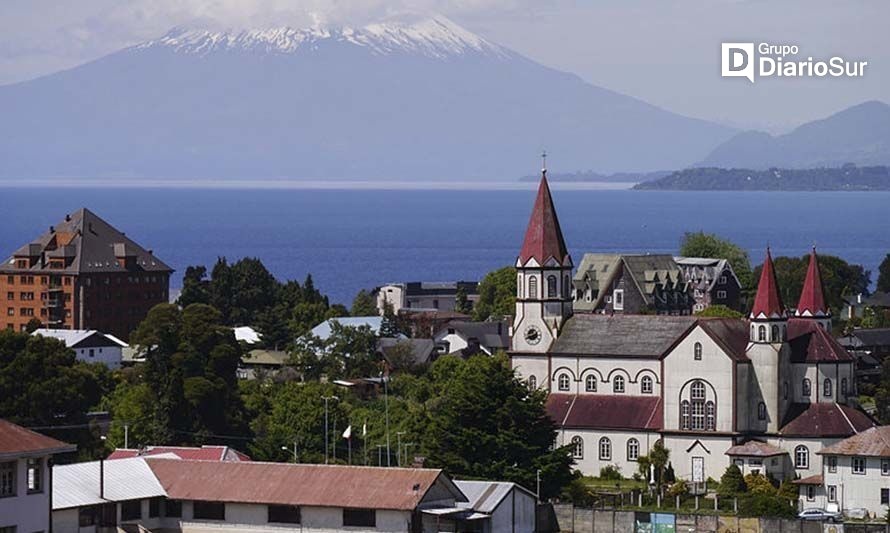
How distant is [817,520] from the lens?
58.2 m

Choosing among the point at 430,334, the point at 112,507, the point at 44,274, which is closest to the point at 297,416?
the point at 112,507

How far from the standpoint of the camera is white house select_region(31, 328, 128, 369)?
94.7 metres

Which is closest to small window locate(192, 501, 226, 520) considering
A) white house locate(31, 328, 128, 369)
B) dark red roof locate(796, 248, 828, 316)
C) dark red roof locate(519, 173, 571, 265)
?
dark red roof locate(519, 173, 571, 265)

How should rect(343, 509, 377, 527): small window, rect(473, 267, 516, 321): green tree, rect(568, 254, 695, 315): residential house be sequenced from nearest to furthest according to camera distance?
rect(343, 509, 377, 527): small window, rect(568, 254, 695, 315): residential house, rect(473, 267, 516, 321): green tree

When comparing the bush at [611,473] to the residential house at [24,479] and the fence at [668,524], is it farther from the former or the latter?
the residential house at [24,479]

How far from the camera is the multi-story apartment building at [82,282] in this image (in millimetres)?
110562

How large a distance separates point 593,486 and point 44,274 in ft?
164

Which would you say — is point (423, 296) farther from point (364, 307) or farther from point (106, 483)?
point (106, 483)

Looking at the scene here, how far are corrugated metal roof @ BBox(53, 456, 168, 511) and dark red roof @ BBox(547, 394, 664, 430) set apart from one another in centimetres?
2456

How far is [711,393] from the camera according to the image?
7119cm

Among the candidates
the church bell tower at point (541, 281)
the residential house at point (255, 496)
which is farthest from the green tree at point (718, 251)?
the residential house at point (255, 496)

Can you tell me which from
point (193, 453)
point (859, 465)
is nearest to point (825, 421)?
point (859, 465)

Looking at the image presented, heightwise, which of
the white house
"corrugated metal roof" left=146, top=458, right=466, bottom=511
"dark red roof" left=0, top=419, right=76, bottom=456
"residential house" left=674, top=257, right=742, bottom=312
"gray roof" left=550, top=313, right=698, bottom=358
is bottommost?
"corrugated metal roof" left=146, top=458, right=466, bottom=511

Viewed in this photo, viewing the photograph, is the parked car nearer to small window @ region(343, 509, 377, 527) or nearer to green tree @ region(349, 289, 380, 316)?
small window @ region(343, 509, 377, 527)
